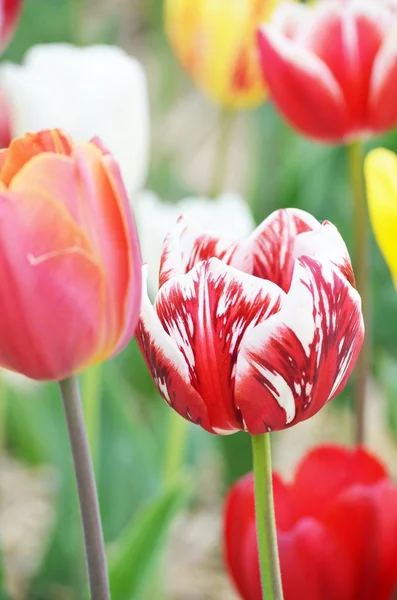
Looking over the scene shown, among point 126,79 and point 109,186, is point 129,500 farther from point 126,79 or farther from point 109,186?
point 109,186

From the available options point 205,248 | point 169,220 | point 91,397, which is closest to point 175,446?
point 91,397

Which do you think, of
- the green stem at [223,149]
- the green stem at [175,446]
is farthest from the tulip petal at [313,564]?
the green stem at [223,149]

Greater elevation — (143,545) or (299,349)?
(299,349)

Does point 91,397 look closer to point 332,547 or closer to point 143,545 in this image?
point 143,545

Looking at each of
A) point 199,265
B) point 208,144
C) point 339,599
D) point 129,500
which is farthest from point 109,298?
point 208,144

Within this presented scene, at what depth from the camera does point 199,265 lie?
21 centimetres

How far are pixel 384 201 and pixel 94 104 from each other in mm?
181

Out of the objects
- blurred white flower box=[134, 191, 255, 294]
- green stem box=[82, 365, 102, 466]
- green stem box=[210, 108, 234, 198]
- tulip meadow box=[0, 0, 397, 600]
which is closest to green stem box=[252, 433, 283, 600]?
tulip meadow box=[0, 0, 397, 600]

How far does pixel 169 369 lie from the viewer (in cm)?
21

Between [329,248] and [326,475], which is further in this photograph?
[326,475]

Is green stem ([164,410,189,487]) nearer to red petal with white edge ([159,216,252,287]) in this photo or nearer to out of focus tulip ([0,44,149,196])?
out of focus tulip ([0,44,149,196])

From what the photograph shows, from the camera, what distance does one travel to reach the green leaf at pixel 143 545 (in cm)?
37

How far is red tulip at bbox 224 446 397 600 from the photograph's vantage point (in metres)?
0.28

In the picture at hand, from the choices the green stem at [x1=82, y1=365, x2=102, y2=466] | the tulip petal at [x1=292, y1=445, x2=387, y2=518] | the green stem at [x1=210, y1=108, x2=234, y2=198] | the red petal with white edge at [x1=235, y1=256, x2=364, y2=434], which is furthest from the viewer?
the green stem at [x1=210, y1=108, x2=234, y2=198]
